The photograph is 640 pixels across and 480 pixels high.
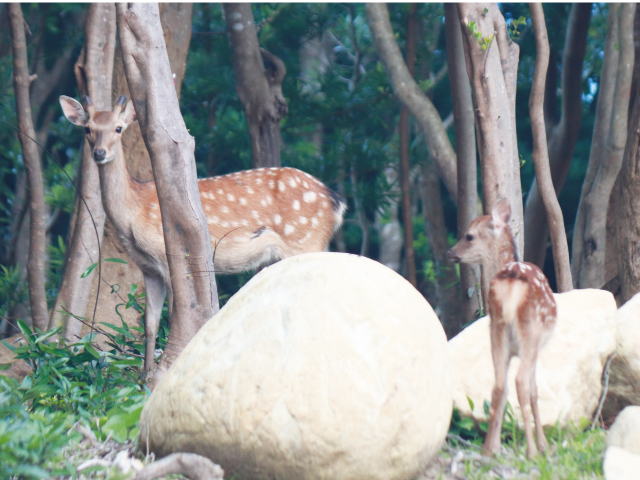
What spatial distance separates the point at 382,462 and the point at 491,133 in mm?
2689

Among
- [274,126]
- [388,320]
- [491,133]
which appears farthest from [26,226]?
[388,320]

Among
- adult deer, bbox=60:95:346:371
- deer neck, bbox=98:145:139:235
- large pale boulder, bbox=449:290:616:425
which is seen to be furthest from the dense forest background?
large pale boulder, bbox=449:290:616:425

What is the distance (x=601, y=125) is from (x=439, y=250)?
2910mm

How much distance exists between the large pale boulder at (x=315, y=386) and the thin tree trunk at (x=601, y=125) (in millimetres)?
4677

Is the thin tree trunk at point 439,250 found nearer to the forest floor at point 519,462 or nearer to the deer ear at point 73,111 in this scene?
the deer ear at point 73,111

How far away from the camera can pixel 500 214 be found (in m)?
3.98

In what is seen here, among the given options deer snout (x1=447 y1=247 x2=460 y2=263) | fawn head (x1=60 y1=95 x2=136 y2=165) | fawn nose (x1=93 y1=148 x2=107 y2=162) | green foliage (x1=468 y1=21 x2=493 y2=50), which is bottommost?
deer snout (x1=447 y1=247 x2=460 y2=263)

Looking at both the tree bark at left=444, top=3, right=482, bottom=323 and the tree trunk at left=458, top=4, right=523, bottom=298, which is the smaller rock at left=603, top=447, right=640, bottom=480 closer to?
the tree trunk at left=458, top=4, right=523, bottom=298

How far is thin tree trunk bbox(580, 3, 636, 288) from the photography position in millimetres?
6691

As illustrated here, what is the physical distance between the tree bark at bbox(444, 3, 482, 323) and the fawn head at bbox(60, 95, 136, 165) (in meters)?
2.87

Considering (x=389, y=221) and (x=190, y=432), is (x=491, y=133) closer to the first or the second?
(x=190, y=432)

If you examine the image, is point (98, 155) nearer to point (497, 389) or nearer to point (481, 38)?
point (481, 38)

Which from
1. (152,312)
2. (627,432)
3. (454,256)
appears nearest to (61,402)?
(152,312)

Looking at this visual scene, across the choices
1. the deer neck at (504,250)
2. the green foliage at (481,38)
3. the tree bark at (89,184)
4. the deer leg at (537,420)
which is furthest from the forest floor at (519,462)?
the tree bark at (89,184)
